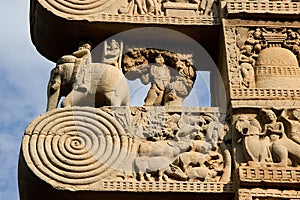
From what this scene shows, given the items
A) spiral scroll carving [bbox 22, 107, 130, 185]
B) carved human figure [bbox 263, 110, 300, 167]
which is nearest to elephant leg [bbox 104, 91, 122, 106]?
spiral scroll carving [bbox 22, 107, 130, 185]

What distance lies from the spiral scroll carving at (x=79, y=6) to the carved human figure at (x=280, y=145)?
2.31 metres

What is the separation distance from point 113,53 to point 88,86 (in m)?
0.70

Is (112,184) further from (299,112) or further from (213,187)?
(299,112)

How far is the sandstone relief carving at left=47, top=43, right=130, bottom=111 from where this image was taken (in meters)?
9.39

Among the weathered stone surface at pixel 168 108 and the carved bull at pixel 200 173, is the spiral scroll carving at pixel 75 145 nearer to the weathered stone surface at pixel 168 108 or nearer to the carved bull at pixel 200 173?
the weathered stone surface at pixel 168 108

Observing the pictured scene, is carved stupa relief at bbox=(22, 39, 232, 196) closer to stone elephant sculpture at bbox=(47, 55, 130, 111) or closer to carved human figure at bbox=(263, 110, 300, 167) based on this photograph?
stone elephant sculpture at bbox=(47, 55, 130, 111)

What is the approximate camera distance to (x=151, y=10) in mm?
10125

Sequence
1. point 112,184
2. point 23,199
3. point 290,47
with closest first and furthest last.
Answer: point 112,184
point 23,199
point 290,47

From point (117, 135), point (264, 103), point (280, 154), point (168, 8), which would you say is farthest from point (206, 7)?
point (280, 154)

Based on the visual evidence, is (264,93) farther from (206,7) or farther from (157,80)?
(206,7)

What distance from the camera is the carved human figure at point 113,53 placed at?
32.4ft

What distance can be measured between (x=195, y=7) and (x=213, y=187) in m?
2.50

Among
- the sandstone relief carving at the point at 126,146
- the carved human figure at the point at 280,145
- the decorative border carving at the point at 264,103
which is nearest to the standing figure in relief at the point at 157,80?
the sandstone relief carving at the point at 126,146

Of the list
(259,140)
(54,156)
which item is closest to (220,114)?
(259,140)
